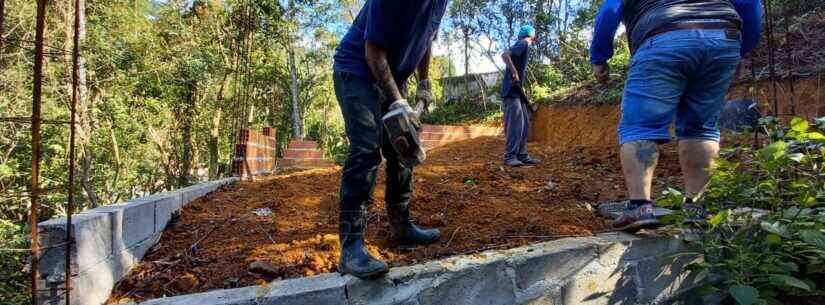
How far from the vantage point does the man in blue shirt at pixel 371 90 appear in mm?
1521

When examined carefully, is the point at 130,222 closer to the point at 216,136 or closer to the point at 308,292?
the point at 308,292

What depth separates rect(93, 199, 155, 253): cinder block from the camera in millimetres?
1815

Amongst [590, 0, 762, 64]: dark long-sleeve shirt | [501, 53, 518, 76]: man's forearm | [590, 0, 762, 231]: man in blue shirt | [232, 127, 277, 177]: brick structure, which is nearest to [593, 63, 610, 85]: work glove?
[590, 0, 762, 64]: dark long-sleeve shirt

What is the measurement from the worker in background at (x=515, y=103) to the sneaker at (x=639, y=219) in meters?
2.42

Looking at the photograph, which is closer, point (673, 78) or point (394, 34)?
point (394, 34)

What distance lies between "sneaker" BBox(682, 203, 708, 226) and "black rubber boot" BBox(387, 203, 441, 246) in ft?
3.06

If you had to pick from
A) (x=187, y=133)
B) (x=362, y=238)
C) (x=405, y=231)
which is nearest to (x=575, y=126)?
(x=405, y=231)

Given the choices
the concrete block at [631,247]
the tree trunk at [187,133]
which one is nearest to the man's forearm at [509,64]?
the concrete block at [631,247]

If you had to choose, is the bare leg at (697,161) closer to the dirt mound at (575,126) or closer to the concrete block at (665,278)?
the concrete block at (665,278)

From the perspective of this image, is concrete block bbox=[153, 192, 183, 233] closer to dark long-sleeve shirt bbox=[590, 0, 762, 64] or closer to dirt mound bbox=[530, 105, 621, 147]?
dark long-sleeve shirt bbox=[590, 0, 762, 64]

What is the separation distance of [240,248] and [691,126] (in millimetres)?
2030

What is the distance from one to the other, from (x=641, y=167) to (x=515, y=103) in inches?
105

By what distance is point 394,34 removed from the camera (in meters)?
1.57

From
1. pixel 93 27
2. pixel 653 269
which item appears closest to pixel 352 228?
pixel 653 269
